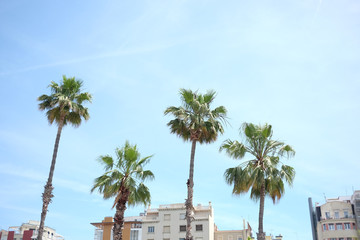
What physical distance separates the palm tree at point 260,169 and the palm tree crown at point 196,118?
5.78 feet

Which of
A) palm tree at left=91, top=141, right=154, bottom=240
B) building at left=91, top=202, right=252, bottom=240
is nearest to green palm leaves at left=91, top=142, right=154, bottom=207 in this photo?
palm tree at left=91, top=141, right=154, bottom=240

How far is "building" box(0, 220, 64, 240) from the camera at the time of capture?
4195 inches

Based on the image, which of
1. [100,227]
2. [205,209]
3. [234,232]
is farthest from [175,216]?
[100,227]

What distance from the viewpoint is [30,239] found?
105438 mm

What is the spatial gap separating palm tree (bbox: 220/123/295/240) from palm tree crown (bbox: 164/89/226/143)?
69.4 inches

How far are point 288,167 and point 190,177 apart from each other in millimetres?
7325

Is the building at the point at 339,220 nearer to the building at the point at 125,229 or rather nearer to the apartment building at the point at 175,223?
the apartment building at the point at 175,223

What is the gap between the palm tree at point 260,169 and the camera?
28.8 metres

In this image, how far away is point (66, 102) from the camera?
35.3m

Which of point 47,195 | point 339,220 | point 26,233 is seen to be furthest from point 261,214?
point 26,233

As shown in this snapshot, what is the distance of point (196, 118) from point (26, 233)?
9130 cm

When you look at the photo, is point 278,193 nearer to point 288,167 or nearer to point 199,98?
point 288,167

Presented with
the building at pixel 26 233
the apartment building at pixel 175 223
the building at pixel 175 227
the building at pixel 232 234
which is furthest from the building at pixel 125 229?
the building at pixel 26 233

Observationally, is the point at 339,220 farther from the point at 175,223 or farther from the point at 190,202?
→ the point at 190,202
